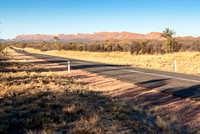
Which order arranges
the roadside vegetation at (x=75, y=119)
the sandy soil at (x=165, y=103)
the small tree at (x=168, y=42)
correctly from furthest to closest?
the small tree at (x=168, y=42) → the sandy soil at (x=165, y=103) → the roadside vegetation at (x=75, y=119)

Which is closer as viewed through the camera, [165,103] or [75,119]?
[75,119]

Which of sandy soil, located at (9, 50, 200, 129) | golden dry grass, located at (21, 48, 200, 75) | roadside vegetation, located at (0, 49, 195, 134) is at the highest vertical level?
golden dry grass, located at (21, 48, 200, 75)

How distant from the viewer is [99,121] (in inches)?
174

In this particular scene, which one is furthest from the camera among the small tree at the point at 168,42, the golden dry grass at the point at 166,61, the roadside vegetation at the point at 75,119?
the small tree at the point at 168,42

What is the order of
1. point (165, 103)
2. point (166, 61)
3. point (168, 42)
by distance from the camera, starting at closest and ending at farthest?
point (165, 103) → point (166, 61) → point (168, 42)

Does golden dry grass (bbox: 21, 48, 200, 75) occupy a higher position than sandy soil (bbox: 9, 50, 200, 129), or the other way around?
golden dry grass (bbox: 21, 48, 200, 75)

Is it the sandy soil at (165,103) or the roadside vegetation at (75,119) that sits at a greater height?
the roadside vegetation at (75,119)

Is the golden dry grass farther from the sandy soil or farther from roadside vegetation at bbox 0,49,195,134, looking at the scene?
roadside vegetation at bbox 0,49,195,134

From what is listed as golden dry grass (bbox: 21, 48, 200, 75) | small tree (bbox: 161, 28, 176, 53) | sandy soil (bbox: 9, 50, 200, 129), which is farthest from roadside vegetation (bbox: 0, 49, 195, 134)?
small tree (bbox: 161, 28, 176, 53)

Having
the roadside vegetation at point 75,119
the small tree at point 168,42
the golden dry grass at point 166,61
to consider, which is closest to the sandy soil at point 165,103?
the roadside vegetation at point 75,119

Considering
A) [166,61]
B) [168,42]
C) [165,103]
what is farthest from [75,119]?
[168,42]

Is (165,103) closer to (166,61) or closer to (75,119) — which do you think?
(75,119)

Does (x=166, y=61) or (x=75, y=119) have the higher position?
(x=166, y=61)

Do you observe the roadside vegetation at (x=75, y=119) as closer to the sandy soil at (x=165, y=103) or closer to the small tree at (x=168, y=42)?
the sandy soil at (x=165, y=103)
